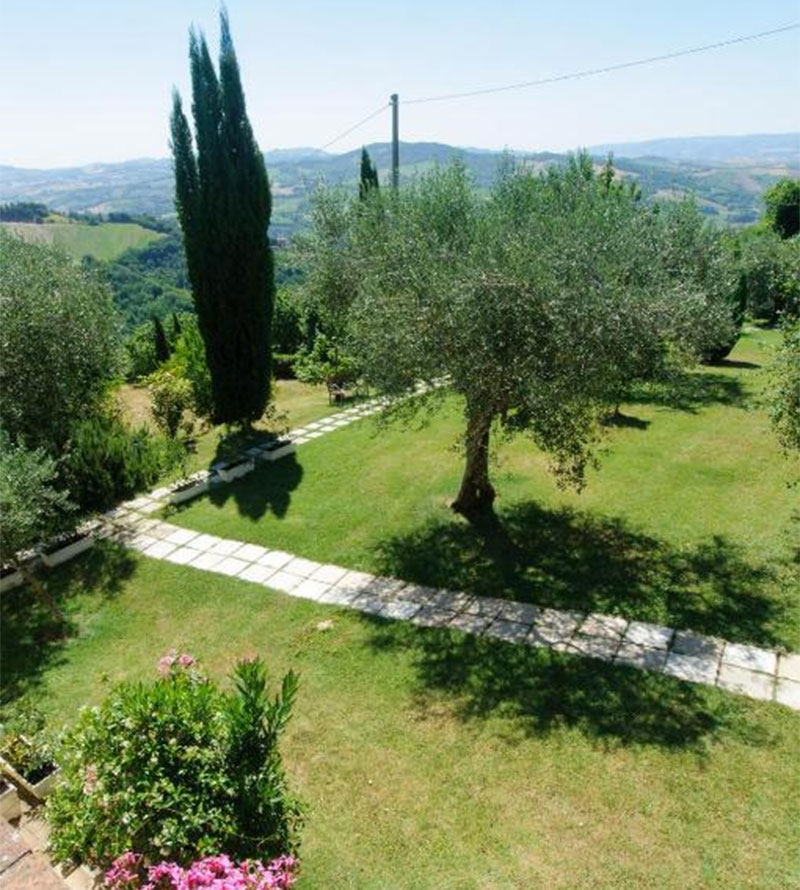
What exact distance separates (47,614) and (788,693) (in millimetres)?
11193

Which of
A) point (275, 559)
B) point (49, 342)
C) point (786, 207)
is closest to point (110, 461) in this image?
point (49, 342)

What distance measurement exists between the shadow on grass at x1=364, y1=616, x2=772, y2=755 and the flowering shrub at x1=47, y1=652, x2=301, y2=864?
3.11 meters

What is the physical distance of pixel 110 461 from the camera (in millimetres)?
14703

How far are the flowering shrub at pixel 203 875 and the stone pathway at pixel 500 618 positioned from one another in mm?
5368

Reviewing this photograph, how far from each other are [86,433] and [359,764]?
10.1m

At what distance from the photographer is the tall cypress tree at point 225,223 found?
1606 cm

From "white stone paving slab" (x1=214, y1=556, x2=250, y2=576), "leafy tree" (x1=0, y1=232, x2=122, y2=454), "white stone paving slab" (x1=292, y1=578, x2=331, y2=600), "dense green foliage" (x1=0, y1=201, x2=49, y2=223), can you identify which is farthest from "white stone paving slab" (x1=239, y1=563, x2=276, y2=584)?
"dense green foliage" (x1=0, y1=201, x2=49, y2=223)

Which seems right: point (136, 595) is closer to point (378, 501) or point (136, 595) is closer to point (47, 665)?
point (47, 665)

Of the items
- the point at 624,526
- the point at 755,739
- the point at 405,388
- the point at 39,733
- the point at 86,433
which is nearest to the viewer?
the point at 755,739

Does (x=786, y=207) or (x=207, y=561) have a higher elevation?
(x=786, y=207)

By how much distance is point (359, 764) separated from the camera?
24.2 ft

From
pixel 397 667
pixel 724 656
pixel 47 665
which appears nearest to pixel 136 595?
pixel 47 665

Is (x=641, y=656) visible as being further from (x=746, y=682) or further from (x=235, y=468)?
(x=235, y=468)

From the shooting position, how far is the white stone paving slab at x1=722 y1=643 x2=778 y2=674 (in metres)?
8.50
